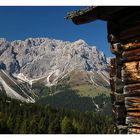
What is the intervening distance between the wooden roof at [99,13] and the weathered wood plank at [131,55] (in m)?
0.93

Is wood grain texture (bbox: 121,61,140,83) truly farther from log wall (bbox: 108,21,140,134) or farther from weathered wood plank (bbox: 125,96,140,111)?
weathered wood plank (bbox: 125,96,140,111)

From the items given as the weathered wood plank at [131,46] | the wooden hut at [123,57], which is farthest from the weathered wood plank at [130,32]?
the weathered wood plank at [131,46]

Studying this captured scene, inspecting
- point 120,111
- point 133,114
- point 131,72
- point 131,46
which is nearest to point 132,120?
point 133,114

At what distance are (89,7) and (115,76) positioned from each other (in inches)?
72.2

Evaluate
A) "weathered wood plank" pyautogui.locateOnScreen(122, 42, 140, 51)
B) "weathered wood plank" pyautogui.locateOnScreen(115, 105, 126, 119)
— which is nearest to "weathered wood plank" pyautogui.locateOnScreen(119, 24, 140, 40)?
"weathered wood plank" pyautogui.locateOnScreen(122, 42, 140, 51)

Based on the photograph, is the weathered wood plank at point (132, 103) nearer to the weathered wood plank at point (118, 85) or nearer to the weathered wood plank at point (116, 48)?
the weathered wood plank at point (118, 85)

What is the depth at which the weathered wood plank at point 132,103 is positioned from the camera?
29.7 ft

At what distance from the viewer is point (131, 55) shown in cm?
936

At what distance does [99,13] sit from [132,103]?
2.36 meters

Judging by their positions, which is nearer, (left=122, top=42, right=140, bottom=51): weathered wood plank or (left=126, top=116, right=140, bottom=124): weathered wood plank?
(left=126, top=116, right=140, bottom=124): weathered wood plank

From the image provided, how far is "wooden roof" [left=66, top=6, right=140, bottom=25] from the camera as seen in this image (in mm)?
9352

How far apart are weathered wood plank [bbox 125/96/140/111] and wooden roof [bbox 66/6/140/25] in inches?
80.6
